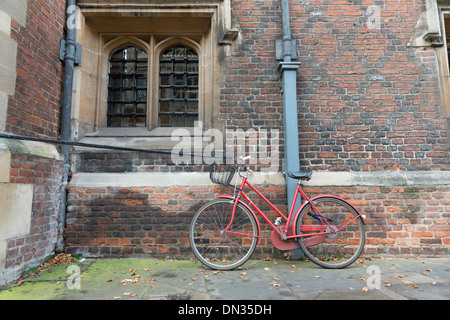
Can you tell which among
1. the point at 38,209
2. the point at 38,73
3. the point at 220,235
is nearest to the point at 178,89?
the point at 38,73

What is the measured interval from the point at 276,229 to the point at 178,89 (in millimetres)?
2596

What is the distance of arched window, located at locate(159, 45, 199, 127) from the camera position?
4.20 meters

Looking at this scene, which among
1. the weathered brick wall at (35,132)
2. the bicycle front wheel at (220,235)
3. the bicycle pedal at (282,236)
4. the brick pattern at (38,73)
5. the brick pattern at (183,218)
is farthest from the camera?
the brick pattern at (183,218)

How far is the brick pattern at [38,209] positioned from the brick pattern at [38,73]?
363 millimetres

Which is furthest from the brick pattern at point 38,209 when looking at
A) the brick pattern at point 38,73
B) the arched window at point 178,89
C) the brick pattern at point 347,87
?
the brick pattern at point 347,87

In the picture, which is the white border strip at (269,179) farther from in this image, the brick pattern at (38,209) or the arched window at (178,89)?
the arched window at (178,89)

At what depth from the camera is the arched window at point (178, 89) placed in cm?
420

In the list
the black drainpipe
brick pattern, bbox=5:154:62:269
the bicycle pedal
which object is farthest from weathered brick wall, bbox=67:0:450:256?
the bicycle pedal

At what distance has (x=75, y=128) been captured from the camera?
12.5ft

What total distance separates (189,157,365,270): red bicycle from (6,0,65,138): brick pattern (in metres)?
2.18

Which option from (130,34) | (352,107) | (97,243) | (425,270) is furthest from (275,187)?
(130,34)

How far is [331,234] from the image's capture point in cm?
311

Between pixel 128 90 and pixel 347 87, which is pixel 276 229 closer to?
pixel 347 87

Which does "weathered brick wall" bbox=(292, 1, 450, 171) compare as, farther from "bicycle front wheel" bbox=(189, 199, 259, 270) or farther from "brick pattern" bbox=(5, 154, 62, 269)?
"brick pattern" bbox=(5, 154, 62, 269)
